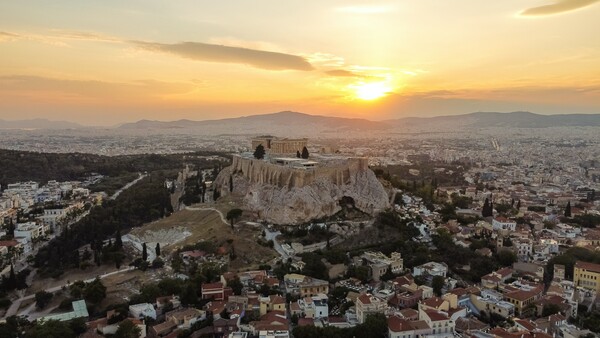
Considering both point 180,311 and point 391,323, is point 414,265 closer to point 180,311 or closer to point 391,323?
point 391,323

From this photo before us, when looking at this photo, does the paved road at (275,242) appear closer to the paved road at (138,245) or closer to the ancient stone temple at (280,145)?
the paved road at (138,245)

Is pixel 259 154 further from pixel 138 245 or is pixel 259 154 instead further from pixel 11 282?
pixel 11 282

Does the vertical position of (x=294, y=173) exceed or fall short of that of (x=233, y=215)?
it exceeds it


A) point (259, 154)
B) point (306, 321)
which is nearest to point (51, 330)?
point (306, 321)

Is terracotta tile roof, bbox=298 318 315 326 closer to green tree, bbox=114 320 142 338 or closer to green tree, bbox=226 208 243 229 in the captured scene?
green tree, bbox=114 320 142 338

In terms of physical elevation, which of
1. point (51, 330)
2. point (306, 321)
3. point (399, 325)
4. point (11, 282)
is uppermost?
point (399, 325)

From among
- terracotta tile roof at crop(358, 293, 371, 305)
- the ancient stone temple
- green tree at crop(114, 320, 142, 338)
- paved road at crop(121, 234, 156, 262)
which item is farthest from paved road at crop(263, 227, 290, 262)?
the ancient stone temple
